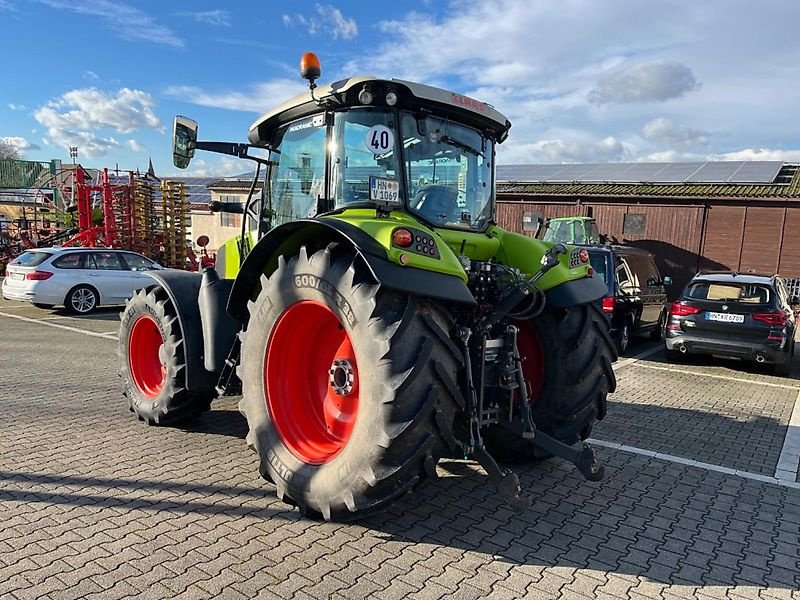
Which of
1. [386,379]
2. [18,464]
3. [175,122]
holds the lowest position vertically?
[18,464]

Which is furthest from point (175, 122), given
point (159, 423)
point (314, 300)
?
point (159, 423)

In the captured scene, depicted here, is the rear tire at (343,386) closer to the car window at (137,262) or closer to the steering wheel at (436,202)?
the steering wheel at (436,202)

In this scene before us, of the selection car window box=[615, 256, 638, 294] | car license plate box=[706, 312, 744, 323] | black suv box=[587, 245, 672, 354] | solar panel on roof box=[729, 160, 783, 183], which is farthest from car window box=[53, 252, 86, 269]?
solar panel on roof box=[729, 160, 783, 183]

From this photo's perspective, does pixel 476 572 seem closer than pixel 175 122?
Yes

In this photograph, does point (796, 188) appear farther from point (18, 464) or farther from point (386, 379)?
point (18, 464)

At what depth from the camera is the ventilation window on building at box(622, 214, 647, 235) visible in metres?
19.2

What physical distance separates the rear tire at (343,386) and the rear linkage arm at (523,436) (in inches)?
6.6

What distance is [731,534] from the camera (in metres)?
3.59

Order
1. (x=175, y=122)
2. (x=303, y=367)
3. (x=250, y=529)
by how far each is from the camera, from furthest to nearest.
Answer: (x=175, y=122) → (x=303, y=367) → (x=250, y=529)

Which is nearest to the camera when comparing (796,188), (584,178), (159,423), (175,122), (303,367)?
(303,367)

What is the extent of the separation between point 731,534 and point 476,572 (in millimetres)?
1758

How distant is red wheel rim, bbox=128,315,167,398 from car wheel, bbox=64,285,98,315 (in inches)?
345

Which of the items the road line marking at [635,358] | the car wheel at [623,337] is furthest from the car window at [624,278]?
the road line marking at [635,358]

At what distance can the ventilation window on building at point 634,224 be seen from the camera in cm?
1917
